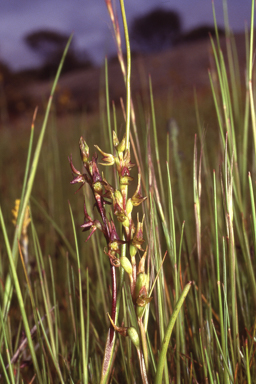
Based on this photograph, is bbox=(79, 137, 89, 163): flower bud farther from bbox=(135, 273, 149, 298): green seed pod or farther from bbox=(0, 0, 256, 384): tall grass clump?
bbox=(135, 273, 149, 298): green seed pod

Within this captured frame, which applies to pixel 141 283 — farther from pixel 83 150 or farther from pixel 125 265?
pixel 83 150

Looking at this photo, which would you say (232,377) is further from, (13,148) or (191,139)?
(13,148)

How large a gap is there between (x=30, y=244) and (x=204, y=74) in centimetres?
575

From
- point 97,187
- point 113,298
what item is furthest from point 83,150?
point 113,298

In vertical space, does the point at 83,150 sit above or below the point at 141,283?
above

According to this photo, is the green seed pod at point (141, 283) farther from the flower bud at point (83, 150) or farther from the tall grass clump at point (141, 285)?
the flower bud at point (83, 150)

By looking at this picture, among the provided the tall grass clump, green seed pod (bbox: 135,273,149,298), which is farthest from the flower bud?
green seed pod (bbox: 135,273,149,298)

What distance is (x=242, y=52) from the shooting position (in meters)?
6.76

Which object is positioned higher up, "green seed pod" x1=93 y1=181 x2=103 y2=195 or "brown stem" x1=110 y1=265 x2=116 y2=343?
"green seed pod" x1=93 y1=181 x2=103 y2=195

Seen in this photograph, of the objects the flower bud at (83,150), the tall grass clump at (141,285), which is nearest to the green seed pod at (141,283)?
the tall grass clump at (141,285)

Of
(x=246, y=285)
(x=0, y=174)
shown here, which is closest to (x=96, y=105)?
(x=0, y=174)

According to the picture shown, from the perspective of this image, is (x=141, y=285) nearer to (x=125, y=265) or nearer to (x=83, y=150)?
(x=125, y=265)

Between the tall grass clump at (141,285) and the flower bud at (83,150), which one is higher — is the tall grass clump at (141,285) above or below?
below

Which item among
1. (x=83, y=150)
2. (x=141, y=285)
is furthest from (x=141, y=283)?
(x=83, y=150)
